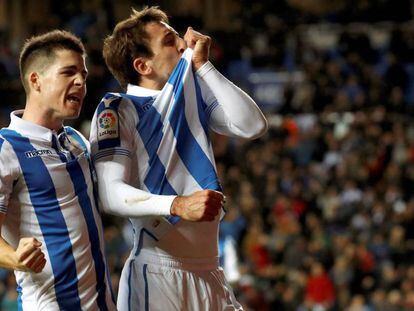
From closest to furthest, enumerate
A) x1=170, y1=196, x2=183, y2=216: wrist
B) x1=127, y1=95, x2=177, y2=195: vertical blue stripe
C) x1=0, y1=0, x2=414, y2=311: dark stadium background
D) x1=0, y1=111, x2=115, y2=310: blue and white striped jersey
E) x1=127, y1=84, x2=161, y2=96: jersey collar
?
x1=170, y1=196, x2=183, y2=216: wrist, x1=0, y1=111, x2=115, y2=310: blue and white striped jersey, x1=127, y1=95, x2=177, y2=195: vertical blue stripe, x1=127, y1=84, x2=161, y2=96: jersey collar, x1=0, y1=0, x2=414, y2=311: dark stadium background

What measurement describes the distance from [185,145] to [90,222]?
591mm

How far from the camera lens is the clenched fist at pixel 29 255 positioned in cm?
380

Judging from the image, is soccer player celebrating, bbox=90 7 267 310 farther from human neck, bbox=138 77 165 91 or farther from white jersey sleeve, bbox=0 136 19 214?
white jersey sleeve, bbox=0 136 19 214

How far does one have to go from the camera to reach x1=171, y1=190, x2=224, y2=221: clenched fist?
3.94m

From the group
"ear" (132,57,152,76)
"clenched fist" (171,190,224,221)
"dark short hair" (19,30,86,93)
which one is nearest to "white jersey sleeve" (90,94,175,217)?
"clenched fist" (171,190,224,221)

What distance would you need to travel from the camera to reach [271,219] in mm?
14148

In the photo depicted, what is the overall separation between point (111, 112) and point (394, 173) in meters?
10.5

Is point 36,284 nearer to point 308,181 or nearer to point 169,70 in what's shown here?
point 169,70

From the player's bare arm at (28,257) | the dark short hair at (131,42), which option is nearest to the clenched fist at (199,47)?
the dark short hair at (131,42)

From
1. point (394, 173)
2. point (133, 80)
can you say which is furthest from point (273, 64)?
point (133, 80)

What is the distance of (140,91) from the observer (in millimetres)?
4707

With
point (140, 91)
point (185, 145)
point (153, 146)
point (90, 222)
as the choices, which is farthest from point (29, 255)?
point (140, 91)

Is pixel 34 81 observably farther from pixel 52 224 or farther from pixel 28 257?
pixel 28 257

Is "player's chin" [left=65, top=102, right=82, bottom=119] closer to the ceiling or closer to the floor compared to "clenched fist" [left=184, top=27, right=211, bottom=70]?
closer to the floor
